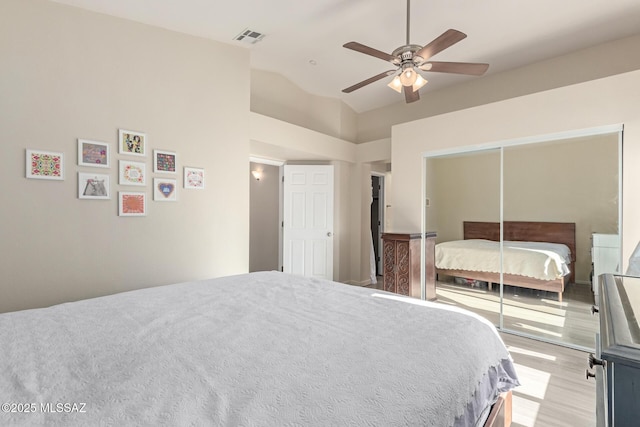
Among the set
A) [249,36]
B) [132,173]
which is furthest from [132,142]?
[249,36]

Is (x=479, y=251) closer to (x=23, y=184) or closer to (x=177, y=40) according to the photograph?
(x=177, y=40)

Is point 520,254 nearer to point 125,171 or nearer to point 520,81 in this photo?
point 520,81

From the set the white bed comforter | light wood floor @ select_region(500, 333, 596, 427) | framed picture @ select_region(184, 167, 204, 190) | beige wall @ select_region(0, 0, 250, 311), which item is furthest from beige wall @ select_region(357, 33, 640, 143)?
framed picture @ select_region(184, 167, 204, 190)

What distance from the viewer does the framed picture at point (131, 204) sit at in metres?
2.71

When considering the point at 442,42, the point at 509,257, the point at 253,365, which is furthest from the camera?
the point at 509,257

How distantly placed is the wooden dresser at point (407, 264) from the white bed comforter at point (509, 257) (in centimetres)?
14

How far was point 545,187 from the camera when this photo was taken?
3168 mm

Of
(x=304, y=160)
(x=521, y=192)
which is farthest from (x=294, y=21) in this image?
(x=521, y=192)

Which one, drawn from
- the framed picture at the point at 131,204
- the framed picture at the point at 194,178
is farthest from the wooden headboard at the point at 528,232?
the framed picture at the point at 131,204

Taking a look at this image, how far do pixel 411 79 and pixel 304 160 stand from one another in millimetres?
3001

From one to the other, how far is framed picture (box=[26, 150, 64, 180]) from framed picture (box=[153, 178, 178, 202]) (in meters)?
0.69

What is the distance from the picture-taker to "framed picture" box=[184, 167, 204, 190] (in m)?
3.11

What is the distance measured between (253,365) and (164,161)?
2599 millimetres

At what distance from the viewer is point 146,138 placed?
2.85 metres
